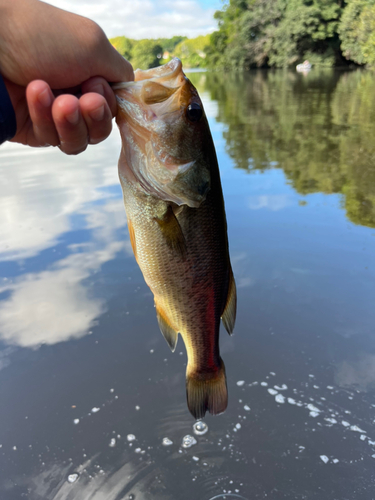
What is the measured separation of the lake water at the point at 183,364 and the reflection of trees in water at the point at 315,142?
17.1 inches

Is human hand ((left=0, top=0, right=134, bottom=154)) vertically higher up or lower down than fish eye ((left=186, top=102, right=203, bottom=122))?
higher up

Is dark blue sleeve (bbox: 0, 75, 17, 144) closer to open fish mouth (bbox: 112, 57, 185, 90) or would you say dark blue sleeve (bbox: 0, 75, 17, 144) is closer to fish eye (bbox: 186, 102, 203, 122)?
open fish mouth (bbox: 112, 57, 185, 90)

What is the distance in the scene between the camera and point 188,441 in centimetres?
300

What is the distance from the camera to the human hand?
147cm

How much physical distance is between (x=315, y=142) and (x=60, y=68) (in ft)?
33.1

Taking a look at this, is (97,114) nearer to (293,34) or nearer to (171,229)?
(171,229)

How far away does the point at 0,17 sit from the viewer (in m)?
1.42

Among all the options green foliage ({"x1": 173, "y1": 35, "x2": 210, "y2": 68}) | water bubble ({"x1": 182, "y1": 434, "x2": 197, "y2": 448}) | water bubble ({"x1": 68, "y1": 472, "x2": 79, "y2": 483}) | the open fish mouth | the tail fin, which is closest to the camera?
the open fish mouth

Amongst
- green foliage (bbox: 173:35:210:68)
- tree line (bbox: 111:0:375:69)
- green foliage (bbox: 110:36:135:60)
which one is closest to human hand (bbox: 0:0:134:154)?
tree line (bbox: 111:0:375:69)

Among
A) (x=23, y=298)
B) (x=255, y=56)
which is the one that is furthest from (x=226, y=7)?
(x=23, y=298)

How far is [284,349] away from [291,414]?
2.27 ft

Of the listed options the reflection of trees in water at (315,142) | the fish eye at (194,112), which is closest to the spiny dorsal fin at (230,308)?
the fish eye at (194,112)

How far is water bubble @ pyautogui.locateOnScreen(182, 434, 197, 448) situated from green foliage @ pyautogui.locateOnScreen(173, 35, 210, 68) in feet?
411

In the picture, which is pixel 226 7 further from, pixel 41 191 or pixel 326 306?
pixel 326 306
